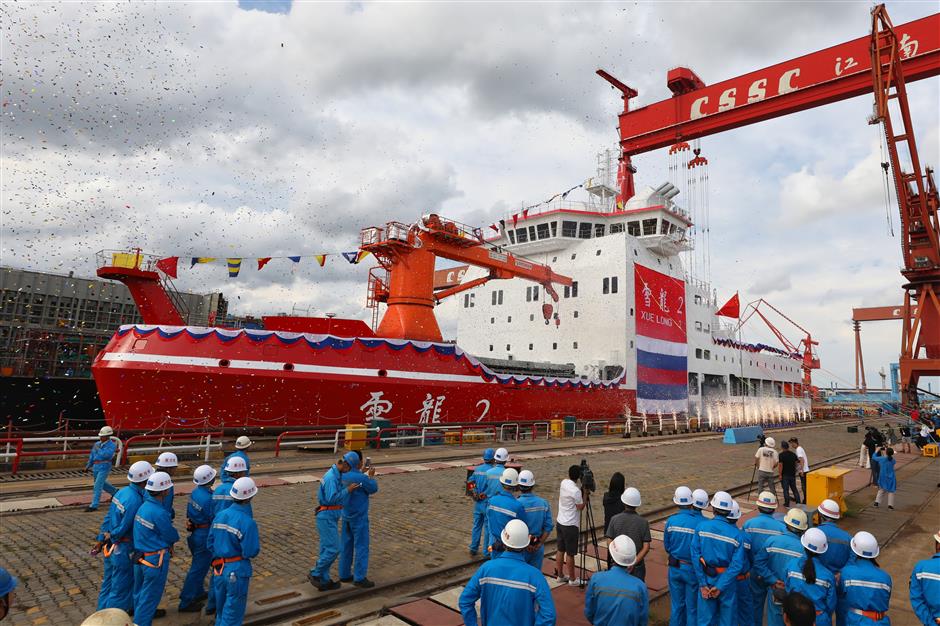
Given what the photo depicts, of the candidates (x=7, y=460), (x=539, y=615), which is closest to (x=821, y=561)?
(x=539, y=615)

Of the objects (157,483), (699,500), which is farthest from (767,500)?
(157,483)

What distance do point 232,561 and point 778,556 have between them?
539cm

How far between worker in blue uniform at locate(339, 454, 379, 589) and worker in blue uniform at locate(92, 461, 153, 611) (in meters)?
2.24

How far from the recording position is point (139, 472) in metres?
5.53

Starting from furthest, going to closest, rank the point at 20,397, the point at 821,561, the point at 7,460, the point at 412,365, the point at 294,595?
Answer: 1. the point at 20,397
2. the point at 412,365
3. the point at 7,460
4. the point at 294,595
5. the point at 821,561

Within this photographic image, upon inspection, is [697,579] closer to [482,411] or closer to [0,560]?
[0,560]

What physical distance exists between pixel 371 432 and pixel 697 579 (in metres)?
14.9

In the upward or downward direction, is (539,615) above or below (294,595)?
above

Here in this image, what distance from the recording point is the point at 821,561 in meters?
4.58

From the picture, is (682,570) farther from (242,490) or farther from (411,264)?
(411,264)

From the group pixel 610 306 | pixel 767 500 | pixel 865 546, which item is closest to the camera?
pixel 865 546

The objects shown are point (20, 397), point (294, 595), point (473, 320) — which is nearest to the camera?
point (294, 595)

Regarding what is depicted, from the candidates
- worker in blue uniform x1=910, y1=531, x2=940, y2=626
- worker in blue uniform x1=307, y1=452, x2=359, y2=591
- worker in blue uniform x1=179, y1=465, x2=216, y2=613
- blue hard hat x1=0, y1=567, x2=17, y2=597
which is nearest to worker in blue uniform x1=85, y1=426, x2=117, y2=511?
worker in blue uniform x1=179, y1=465, x2=216, y2=613

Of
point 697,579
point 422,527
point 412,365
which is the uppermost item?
point 412,365
